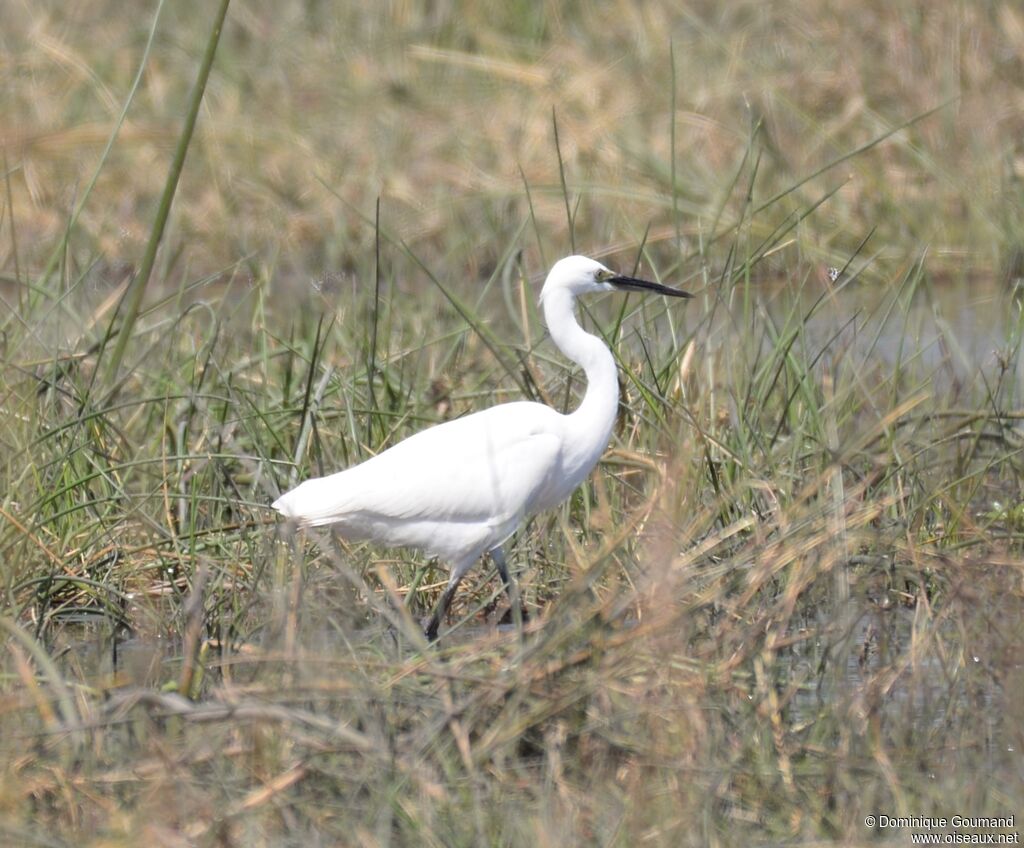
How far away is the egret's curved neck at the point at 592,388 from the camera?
3740mm

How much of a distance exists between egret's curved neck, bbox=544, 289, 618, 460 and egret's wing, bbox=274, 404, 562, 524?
6 cm

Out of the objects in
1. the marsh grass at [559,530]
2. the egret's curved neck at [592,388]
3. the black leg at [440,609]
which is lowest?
the black leg at [440,609]

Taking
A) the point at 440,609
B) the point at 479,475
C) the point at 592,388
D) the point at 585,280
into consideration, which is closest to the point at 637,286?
the point at 585,280

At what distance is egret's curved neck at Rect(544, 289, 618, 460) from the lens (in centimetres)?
374

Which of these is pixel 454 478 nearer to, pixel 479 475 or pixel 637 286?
pixel 479 475

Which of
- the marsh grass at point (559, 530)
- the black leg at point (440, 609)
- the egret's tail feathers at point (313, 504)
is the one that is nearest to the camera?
the marsh grass at point (559, 530)

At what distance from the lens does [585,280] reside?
3.87 metres

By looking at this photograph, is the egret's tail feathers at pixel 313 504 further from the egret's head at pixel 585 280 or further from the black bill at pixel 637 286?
the black bill at pixel 637 286

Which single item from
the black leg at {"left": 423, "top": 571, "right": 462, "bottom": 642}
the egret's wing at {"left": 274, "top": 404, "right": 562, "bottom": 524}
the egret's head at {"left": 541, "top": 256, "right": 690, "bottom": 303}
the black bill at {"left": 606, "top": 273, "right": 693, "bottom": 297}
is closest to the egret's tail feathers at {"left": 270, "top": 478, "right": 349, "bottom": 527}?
the egret's wing at {"left": 274, "top": 404, "right": 562, "bottom": 524}

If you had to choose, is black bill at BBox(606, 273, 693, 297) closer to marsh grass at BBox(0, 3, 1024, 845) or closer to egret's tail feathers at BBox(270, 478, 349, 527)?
marsh grass at BBox(0, 3, 1024, 845)

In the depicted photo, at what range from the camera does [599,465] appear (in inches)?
163

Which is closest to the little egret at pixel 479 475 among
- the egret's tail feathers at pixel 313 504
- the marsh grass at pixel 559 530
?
the egret's tail feathers at pixel 313 504

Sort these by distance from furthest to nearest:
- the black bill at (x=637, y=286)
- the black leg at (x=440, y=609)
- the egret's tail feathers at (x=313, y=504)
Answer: the black bill at (x=637, y=286) → the black leg at (x=440, y=609) → the egret's tail feathers at (x=313, y=504)

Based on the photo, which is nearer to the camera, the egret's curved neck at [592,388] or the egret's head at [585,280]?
the egret's curved neck at [592,388]
